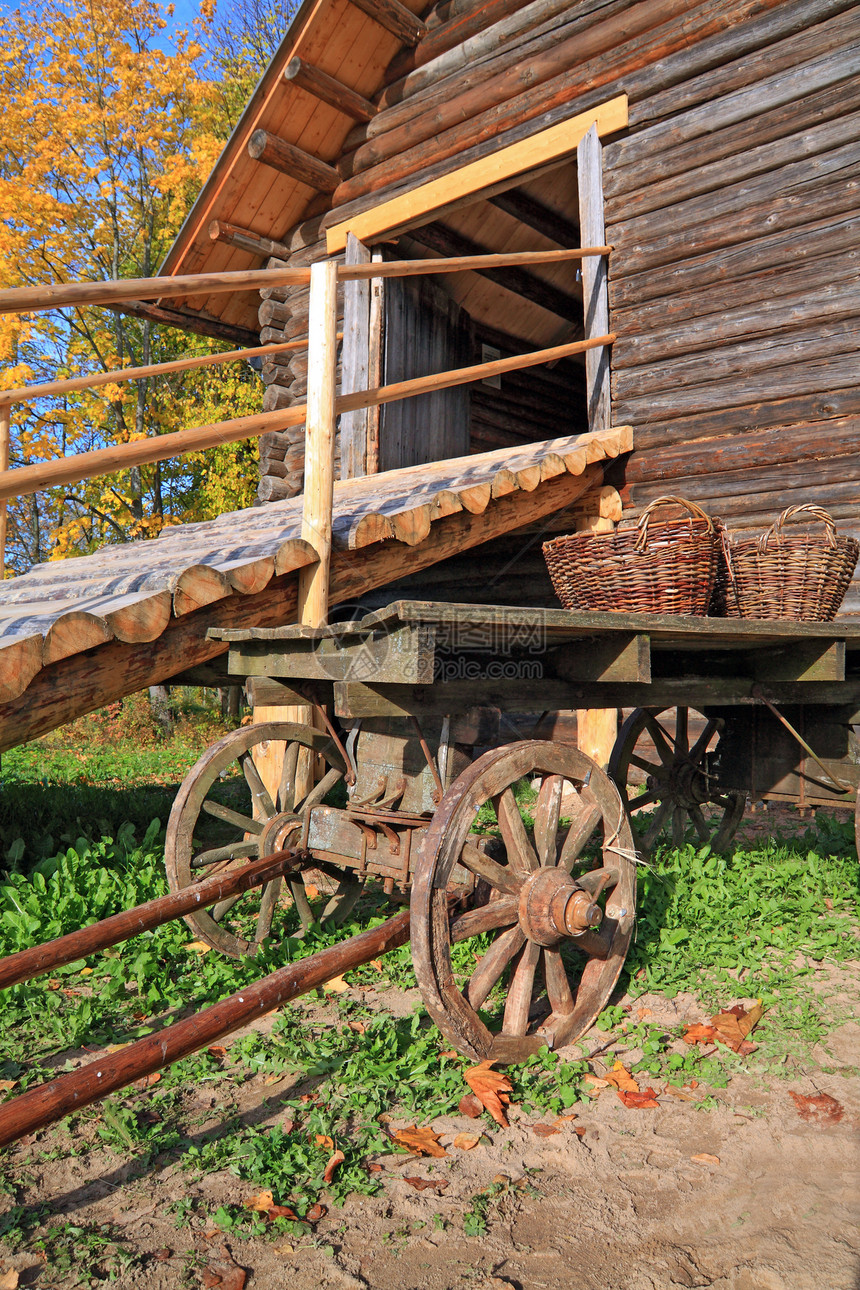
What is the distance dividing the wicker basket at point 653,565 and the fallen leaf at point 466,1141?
6.36 ft

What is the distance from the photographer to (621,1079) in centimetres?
282

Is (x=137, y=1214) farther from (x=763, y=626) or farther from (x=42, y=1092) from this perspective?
(x=763, y=626)

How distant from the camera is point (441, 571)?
7.91m

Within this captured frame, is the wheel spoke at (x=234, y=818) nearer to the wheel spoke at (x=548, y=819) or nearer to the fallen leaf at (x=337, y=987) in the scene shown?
the fallen leaf at (x=337, y=987)

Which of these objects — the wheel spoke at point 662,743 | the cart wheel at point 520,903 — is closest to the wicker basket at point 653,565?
the cart wheel at point 520,903

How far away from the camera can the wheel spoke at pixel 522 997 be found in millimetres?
2879

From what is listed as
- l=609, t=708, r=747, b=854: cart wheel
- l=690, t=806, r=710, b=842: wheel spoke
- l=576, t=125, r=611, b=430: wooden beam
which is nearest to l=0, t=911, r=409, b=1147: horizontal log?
l=609, t=708, r=747, b=854: cart wheel

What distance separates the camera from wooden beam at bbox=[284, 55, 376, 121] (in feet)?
23.7

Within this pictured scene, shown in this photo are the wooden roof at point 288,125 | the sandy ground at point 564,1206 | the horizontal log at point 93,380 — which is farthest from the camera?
the wooden roof at point 288,125

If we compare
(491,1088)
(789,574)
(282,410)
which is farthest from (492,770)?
(282,410)

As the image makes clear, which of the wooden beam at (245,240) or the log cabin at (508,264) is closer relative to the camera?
the log cabin at (508,264)

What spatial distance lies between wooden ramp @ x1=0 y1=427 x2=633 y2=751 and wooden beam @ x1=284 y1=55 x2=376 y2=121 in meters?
4.00

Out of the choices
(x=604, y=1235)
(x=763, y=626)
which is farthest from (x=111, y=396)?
(x=604, y=1235)

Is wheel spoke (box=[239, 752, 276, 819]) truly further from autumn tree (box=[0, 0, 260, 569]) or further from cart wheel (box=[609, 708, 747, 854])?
autumn tree (box=[0, 0, 260, 569])
